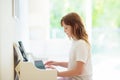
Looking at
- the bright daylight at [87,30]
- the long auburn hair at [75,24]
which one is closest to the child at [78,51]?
the long auburn hair at [75,24]

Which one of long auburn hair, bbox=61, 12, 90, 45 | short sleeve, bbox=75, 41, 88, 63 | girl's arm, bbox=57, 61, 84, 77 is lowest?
girl's arm, bbox=57, 61, 84, 77

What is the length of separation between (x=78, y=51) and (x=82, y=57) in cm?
6

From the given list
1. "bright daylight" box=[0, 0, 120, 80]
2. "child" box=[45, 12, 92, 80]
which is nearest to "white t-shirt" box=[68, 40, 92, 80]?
"child" box=[45, 12, 92, 80]

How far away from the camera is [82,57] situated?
2.14m

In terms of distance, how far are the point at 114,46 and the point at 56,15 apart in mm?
1434

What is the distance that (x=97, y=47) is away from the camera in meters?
5.41

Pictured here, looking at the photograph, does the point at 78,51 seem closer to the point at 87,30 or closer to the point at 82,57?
the point at 82,57

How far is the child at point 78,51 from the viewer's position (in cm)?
214

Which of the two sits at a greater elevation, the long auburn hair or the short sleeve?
the long auburn hair

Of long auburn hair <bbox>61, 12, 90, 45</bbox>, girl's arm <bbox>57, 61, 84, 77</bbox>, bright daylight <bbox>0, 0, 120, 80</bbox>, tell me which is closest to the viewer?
girl's arm <bbox>57, 61, 84, 77</bbox>

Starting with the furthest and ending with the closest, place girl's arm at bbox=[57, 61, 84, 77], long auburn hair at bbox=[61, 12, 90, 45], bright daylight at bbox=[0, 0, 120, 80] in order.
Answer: bright daylight at bbox=[0, 0, 120, 80] < long auburn hair at bbox=[61, 12, 90, 45] < girl's arm at bbox=[57, 61, 84, 77]

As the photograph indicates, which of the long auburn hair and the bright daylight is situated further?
the bright daylight

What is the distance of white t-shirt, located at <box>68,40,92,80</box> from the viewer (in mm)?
2154

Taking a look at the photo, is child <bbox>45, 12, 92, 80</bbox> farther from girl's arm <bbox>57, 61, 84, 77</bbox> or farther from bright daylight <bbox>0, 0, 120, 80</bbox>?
bright daylight <bbox>0, 0, 120, 80</bbox>
